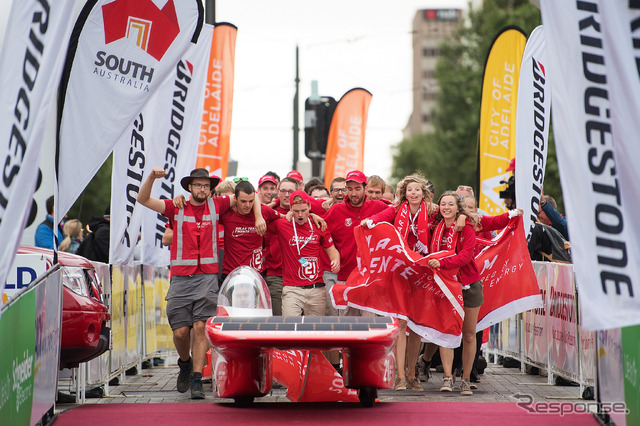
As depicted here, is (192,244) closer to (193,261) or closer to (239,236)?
(193,261)

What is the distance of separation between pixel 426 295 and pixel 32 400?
4935 mm

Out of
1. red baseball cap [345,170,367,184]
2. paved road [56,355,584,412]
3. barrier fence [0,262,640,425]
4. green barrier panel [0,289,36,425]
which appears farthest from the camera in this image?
red baseball cap [345,170,367,184]

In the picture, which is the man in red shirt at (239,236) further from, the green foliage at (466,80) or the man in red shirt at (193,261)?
the green foliage at (466,80)

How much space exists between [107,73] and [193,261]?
2.27m

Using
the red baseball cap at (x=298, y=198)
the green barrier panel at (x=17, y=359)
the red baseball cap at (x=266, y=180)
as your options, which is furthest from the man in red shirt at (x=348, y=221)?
the green barrier panel at (x=17, y=359)

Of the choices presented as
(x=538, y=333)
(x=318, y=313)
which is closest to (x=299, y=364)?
(x=318, y=313)

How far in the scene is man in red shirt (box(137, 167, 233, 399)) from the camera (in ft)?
33.9

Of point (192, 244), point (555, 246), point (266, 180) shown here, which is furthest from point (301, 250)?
point (555, 246)

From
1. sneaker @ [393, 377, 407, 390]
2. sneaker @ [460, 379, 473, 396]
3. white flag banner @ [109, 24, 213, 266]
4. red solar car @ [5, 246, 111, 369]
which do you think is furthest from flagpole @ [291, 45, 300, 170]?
red solar car @ [5, 246, 111, 369]

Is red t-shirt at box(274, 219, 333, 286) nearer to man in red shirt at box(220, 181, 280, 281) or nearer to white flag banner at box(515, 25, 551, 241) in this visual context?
man in red shirt at box(220, 181, 280, 281)

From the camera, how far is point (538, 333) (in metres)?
12.4

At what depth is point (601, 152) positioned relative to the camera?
5914mm

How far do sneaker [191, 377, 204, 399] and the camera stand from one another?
601cm

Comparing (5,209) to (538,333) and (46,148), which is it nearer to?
(538,333)
